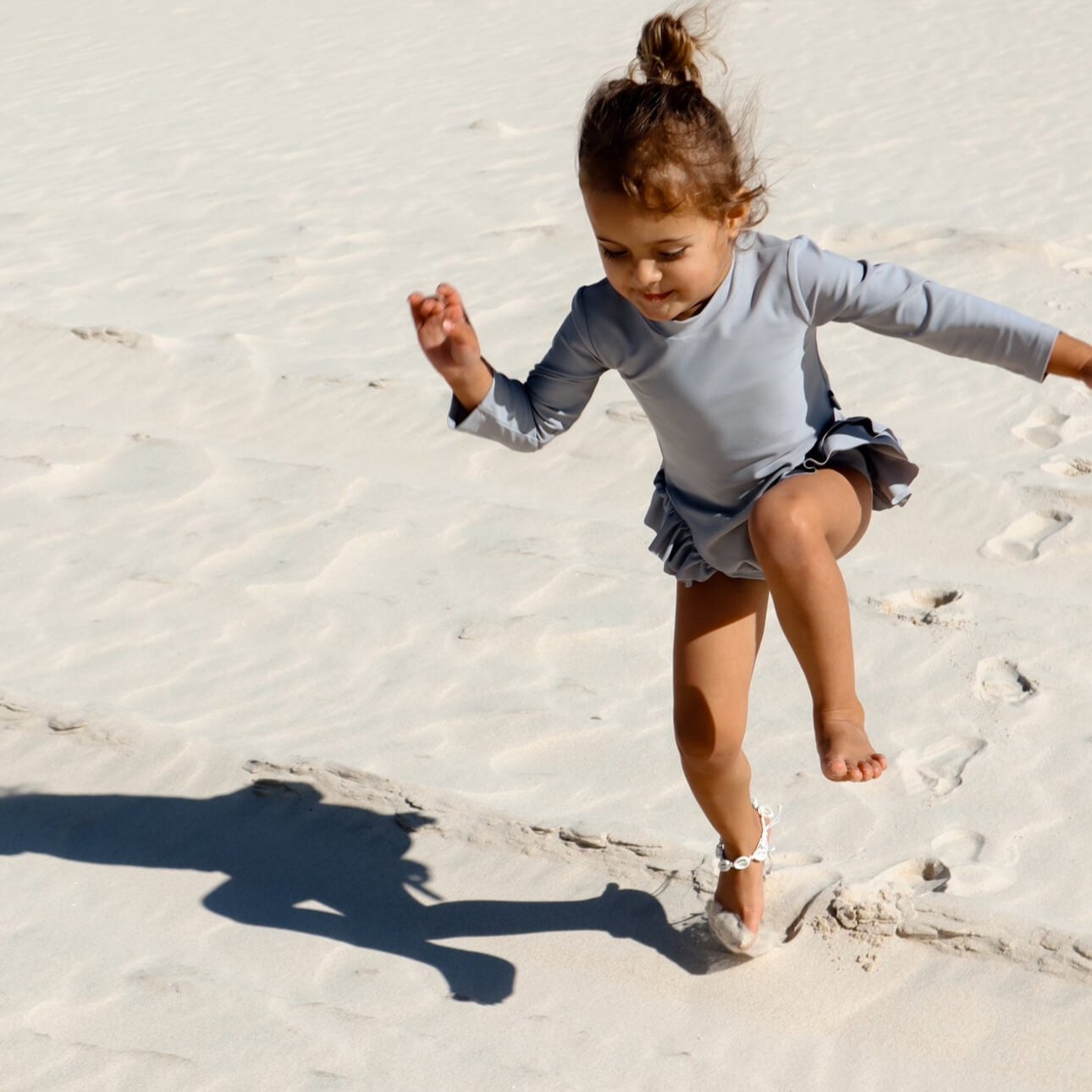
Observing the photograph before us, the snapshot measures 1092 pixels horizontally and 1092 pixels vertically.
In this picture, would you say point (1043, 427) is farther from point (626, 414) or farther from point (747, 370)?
point (747, 370)

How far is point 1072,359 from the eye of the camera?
2.42 metres

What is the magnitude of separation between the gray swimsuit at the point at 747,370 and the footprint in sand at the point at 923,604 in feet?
4.59

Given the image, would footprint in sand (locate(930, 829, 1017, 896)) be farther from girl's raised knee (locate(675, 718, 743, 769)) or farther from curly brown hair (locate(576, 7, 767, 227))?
curly brown hair (locate(576, 7, 767, 227))

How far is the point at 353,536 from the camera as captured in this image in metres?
4.55

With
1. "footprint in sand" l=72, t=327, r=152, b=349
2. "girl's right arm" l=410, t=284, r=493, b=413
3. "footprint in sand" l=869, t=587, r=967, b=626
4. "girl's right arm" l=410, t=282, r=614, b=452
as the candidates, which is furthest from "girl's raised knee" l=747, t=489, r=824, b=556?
"footprint in sand" l=72, t=327, r=152, b=349

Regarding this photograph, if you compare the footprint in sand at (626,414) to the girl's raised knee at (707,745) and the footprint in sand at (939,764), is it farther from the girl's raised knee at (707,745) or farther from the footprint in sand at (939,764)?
the girl's raised knee at (707,745)

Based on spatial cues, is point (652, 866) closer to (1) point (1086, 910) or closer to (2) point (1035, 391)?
(1) point (1086, 910)

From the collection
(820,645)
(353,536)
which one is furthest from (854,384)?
(820,645)

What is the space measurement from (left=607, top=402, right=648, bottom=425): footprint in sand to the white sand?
3 centimetres

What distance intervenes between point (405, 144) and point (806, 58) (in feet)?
11.2

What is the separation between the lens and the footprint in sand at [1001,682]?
143 inches

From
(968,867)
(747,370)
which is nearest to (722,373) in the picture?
(747,370)

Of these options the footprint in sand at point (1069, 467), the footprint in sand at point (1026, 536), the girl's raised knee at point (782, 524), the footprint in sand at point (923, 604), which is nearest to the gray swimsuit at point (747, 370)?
the girl's raised knee at point (782, 524)

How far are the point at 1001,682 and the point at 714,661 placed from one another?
53.9 inches
